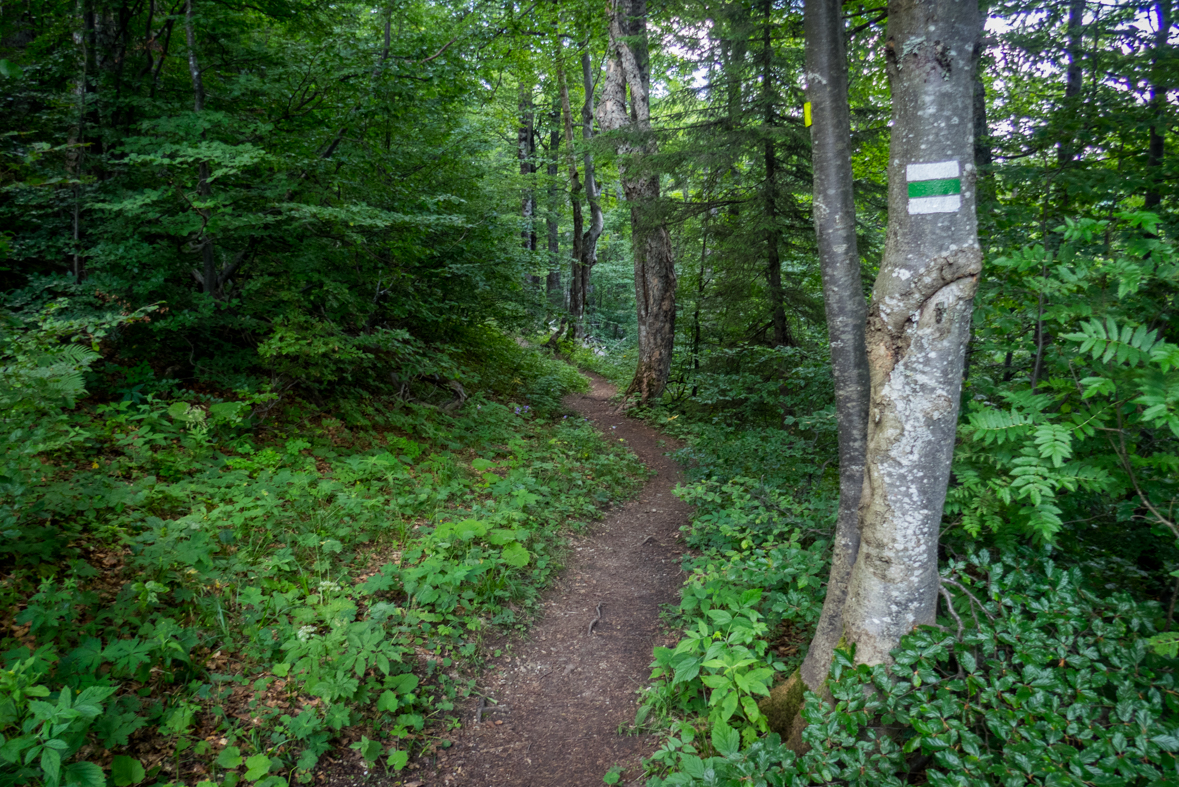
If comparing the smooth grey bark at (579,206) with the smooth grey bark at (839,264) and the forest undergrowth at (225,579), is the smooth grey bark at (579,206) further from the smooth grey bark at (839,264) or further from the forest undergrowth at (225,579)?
the smooth grey bark at (839,264)

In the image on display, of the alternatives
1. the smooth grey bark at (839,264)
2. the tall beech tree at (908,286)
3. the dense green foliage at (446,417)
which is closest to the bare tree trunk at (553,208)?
the dense green foliage at (446,417)

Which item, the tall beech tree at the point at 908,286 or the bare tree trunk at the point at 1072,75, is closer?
the tall beech tree at the point at 908,286

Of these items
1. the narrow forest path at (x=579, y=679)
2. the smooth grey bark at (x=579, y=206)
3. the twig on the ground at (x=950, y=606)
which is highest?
the smooth grey bark at (x=579, y=206)

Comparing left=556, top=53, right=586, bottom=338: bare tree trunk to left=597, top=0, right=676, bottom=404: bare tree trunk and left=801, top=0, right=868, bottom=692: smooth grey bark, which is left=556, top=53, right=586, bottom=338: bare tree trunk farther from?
left=801, top=0, right=868, bottom=692: smooth grey bark

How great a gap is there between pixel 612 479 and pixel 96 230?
601 centimetres

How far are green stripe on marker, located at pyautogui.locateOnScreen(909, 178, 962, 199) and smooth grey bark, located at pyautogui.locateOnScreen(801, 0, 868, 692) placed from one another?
0.49m

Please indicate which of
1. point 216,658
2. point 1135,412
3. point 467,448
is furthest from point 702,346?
point 216,658

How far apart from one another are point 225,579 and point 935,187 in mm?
4628

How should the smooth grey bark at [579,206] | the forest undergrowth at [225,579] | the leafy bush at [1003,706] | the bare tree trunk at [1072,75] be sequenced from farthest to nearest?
1. the smooth grey bark at [579,206]
2. the bare tree trunk at [1072,75]
3. the forest undergrowth at [225,579]
4. the leafy bush at [1003,706]

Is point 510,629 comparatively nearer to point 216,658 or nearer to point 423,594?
point 423,594

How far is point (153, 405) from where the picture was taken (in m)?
5.35

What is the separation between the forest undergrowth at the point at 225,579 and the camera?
270 centimetres

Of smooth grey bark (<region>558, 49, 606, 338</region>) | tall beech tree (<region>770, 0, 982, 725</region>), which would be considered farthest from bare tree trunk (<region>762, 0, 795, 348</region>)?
smooth grey bark (<region>558, 49, 606, 338</region>)

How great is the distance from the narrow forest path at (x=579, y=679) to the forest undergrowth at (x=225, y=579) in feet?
0.68
